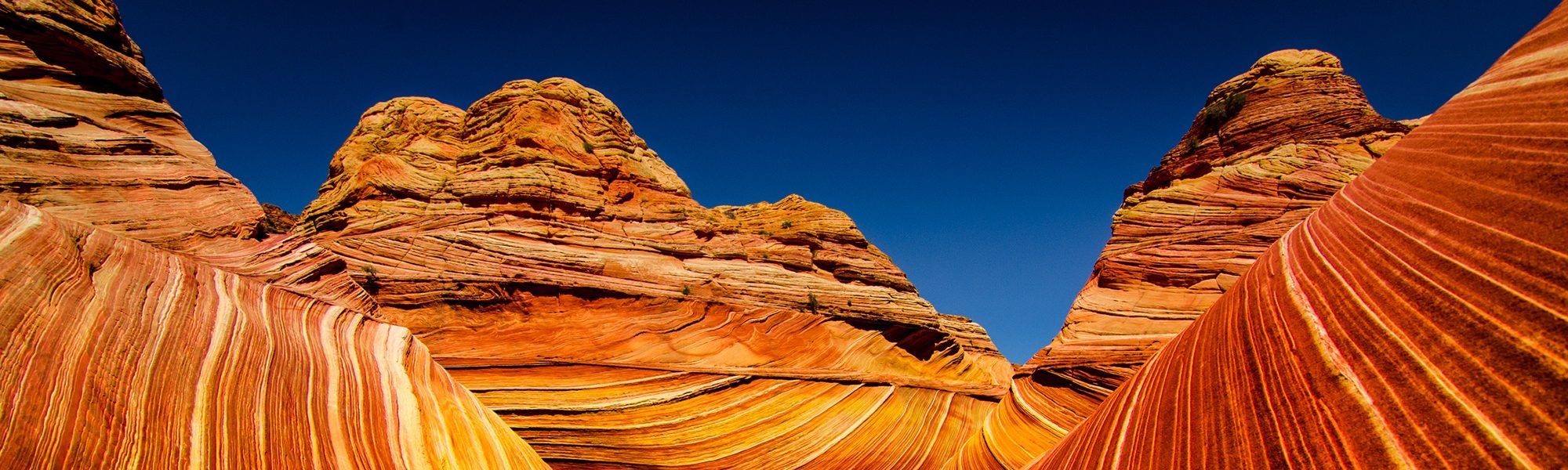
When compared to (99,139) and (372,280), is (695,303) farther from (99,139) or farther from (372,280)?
(99,139)

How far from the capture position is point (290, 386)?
5.22m

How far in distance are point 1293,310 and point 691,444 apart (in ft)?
31.5

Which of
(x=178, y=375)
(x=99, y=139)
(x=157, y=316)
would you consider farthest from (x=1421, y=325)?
(x=99, y=139)

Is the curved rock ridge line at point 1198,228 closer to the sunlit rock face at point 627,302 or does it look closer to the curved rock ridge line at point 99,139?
the sunlit rock face at point 627,302

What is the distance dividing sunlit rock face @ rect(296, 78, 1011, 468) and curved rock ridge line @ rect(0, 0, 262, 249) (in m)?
2.86

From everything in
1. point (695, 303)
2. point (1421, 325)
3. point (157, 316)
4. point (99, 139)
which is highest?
point (99, 139)

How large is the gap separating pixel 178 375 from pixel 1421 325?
266 inches

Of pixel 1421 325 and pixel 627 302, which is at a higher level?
pixel 627 302

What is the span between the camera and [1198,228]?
11836 mm

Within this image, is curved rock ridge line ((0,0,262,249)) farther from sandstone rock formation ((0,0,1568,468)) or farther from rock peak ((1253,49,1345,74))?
rock peak ((1253,49,1345,74))

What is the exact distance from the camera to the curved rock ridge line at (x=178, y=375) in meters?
3.35

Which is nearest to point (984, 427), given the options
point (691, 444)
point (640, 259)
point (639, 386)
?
point (691, 444)

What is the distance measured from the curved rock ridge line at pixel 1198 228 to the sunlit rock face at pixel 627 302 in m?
3.34

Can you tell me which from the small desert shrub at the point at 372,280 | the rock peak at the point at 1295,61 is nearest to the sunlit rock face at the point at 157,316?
the small desert shrub at the point at 372,280
